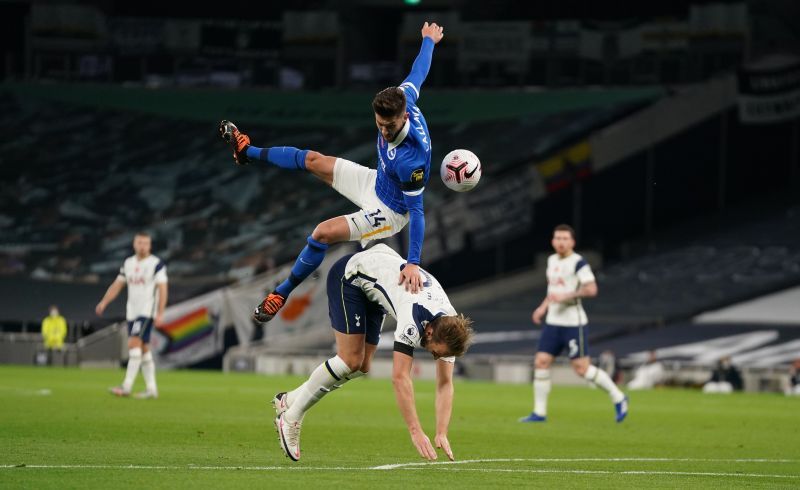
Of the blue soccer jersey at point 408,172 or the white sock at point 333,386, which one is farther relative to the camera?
Answer: the blue soccer jersey at point 408,172

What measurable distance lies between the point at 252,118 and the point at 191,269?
785 centimetres

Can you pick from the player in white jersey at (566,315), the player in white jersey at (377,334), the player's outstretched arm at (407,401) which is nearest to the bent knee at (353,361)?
the player in white jersey at (377,334)

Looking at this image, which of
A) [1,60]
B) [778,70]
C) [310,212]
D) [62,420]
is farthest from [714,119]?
[62,420]

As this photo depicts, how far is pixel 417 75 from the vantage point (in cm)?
1147

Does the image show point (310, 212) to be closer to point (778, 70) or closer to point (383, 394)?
point (778, 70)

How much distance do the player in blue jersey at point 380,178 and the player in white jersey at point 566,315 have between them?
20.1 feet

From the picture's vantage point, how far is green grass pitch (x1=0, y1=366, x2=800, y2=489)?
8.95 meters

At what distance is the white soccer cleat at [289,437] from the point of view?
9.98 meters

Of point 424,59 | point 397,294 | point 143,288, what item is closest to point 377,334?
point 397,294

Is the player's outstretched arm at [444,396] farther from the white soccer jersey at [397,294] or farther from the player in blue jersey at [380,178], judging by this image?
the player in blue jersey at [380,178]

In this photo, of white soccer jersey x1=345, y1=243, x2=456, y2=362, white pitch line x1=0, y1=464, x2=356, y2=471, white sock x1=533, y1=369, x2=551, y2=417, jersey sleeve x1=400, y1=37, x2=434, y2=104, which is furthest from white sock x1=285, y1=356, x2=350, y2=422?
white sock x1=533, y1=369, x2=551, y2=417

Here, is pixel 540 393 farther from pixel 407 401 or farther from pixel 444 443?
pixel 407 401

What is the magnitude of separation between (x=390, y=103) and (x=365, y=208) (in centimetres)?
105

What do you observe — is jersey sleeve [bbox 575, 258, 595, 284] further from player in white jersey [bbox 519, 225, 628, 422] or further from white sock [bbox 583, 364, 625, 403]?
white sock [bbox 583, 364, 625, 403]
